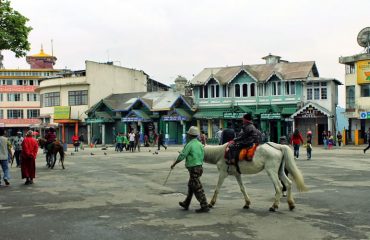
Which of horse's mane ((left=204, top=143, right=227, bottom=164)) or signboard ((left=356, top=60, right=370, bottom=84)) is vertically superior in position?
signboard ((left=356, top=60, right=370, bottom=84))

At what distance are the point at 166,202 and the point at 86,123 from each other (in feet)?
153

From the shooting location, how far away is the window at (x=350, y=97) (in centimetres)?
4300

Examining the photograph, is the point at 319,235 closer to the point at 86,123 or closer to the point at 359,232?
the point at 359,232

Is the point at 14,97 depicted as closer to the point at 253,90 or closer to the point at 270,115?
the point at 253,90

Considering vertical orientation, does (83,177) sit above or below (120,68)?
below

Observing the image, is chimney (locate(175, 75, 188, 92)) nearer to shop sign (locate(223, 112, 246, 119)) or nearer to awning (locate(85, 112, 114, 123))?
awning (locate(85, 112, 114, 123))

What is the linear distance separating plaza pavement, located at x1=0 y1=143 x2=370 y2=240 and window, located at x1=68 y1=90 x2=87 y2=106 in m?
42.8

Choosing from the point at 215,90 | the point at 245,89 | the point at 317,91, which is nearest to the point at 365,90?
the point at 317,91

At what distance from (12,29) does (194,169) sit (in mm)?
13162

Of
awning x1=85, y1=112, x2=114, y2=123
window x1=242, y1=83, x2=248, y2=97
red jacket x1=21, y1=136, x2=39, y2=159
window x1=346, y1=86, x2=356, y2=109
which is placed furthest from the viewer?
awning x1=85, y1=112, x2=114, y2=123

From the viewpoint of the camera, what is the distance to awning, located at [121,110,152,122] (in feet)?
167

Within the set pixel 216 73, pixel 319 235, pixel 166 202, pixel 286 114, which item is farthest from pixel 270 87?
pixel 319 235

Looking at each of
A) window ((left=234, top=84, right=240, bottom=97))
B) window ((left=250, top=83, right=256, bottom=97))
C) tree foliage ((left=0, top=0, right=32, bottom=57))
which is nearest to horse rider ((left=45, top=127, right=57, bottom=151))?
tree foliage ((left=0, top=0, right=32, bottom=57))

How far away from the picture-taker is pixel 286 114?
1743 inches
